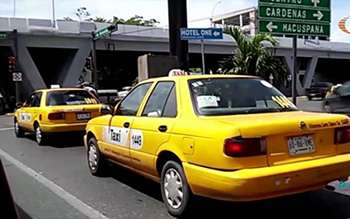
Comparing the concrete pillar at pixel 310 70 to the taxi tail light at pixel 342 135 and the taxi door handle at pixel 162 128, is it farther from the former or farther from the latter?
the taxi door handle at pixel 162 128

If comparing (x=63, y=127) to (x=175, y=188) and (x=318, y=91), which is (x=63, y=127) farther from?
(x=318, y=91)

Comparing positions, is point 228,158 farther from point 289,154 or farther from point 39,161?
point 39,161

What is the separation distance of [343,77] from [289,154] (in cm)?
6207

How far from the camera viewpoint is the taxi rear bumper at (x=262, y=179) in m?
4.11

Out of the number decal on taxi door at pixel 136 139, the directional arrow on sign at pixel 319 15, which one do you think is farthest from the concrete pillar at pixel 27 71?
the number decal on taxi door at pixel 136 139

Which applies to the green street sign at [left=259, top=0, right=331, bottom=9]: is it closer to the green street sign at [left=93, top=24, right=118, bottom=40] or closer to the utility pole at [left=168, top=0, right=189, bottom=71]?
the utility pole at [left=168, top=0, right=189, bottom=71]

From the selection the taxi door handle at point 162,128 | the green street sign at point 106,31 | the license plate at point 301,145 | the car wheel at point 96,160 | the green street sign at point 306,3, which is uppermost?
the green street sign at point 106,31

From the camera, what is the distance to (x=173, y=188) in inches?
193

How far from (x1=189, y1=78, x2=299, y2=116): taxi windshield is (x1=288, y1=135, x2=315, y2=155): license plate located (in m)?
0.64

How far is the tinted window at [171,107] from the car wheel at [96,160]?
2.12 m

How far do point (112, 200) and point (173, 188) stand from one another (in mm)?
1218

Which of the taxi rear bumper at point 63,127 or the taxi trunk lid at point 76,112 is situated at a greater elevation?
the taxi trunk lid at point 76,112

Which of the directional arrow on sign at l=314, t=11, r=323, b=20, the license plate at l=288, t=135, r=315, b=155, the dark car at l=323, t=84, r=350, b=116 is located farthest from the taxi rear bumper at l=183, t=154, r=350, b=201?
the dark car at l=323, t=84, r=350, b=116

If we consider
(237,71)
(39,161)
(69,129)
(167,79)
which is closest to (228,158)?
(167,79)
